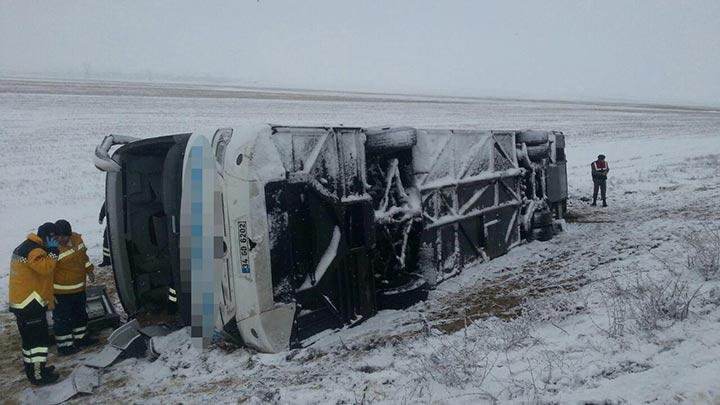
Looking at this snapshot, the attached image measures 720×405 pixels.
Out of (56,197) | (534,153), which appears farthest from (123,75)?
(534,153)

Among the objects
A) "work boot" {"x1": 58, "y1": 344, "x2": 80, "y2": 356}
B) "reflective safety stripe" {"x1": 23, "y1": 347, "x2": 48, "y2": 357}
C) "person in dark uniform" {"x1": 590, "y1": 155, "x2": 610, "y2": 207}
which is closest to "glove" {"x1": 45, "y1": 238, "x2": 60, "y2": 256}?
"reflective safety stripe" {"x1": 23, "y1": 347, "x2": 48, "y2": 357}

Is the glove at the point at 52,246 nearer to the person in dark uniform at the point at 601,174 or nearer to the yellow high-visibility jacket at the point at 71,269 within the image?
the yellow high-visibility jacket at the point at 71,269

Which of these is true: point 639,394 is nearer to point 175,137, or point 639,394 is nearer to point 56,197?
point 175,137

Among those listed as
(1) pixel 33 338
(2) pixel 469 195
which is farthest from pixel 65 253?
(2) pixel 469 195

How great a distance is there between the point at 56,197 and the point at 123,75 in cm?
8860

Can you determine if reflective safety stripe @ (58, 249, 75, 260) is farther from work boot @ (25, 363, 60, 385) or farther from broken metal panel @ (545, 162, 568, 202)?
broken metal panel @ (545, 162, 568, 202)

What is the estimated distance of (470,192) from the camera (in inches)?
259

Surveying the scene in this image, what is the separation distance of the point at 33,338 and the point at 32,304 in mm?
310

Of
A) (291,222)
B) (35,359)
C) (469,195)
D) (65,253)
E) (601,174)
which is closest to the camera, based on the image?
(291,222)

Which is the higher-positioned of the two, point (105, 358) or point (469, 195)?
point (469, 195)

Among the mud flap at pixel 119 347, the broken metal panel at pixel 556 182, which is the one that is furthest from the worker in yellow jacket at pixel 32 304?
the broken metal panel at pixel 556 182

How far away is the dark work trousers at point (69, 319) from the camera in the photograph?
5035 mm

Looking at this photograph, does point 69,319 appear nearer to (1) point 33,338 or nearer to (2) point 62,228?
(1) point 33,338

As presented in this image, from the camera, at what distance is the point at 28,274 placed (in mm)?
4418
